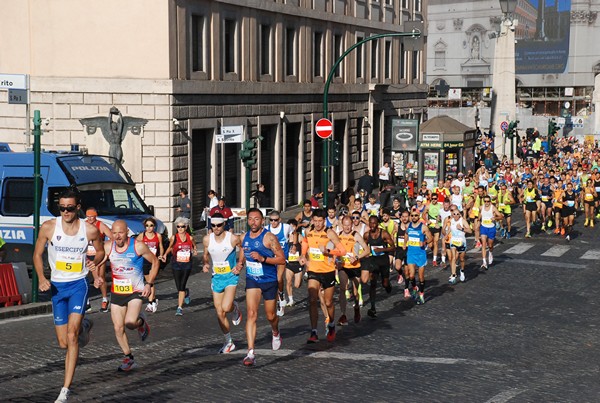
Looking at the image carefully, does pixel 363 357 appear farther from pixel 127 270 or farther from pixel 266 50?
pixel 266 50

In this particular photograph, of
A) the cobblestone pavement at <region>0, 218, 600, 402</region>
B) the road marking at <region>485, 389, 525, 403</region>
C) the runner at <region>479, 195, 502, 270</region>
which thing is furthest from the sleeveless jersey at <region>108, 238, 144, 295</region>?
the runner at <region>479, 195, 502, 270</region>

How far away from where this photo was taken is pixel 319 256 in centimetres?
1501

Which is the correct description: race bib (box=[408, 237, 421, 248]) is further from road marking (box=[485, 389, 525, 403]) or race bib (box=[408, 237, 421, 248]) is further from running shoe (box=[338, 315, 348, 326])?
road marking (box=[485, 389, 525, 403])

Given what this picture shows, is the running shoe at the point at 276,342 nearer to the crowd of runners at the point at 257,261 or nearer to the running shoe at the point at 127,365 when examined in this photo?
the crowd of runners at the point at 257,261

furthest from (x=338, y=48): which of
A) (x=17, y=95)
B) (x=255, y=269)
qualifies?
(x=255, y=269)

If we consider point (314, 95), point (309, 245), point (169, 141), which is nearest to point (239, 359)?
point (309, 245)

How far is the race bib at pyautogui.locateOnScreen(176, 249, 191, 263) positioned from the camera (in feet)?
59.9

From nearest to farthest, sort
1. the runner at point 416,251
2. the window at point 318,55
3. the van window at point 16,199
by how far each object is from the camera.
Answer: the runner at point 416,251
the van window at point 16,199
the window at point 318,55

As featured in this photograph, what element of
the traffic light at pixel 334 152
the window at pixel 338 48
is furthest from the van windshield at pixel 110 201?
the window at pixel 338 48

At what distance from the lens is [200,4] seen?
32125mm

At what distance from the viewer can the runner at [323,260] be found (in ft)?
49.0

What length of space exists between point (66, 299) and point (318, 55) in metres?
32.1

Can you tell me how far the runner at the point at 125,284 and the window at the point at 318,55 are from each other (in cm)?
2980

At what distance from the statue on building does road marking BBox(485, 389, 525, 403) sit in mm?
19913
